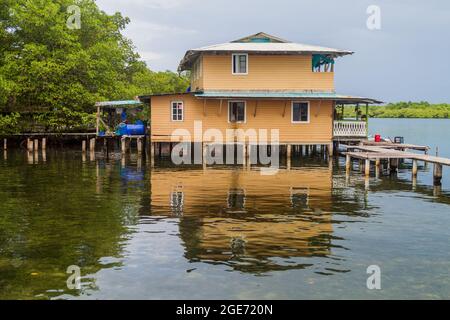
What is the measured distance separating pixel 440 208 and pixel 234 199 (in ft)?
22.9

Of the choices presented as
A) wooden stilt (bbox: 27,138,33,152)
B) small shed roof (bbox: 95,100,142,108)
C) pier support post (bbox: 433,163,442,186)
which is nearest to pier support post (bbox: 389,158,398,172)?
pier support post (bbox: 433,163,442,186)

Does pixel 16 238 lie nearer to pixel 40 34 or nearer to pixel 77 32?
pixel 40 34

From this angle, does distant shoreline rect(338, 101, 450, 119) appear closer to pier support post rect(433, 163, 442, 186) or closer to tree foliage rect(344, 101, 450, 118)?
tree foliage rect(344, 101, 450, 118)

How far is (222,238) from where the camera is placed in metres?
13.4


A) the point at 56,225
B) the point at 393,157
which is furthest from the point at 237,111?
the point at 56,225

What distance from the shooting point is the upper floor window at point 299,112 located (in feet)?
119

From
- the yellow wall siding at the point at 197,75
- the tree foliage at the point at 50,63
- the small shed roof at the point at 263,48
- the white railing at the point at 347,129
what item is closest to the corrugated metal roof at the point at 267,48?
the small shed roof at the point at 263,48

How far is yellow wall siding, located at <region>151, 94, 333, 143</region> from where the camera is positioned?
3600 centimetres

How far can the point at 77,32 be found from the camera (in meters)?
49.7

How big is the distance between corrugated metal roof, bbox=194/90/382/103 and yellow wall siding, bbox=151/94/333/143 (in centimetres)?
75

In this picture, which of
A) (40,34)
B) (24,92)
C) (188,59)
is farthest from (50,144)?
(188,59)

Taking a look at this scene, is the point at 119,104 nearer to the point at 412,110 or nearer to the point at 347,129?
the point at 347,129

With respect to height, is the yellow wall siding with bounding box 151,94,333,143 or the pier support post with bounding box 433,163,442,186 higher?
the yellow wall siding with bounding box 151,94,333,143

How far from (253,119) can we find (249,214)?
20.0 m
